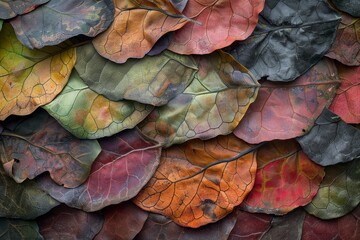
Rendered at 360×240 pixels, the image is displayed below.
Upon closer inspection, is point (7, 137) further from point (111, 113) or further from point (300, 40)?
point (300, 40)

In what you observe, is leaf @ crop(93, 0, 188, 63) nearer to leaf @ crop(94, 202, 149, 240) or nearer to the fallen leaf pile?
the fallen leaf pile

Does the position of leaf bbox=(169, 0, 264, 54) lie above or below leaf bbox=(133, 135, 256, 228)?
above

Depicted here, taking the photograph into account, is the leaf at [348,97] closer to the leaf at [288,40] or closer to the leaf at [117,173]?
the leaf at [288,40]

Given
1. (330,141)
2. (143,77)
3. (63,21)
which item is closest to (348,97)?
(330,141)

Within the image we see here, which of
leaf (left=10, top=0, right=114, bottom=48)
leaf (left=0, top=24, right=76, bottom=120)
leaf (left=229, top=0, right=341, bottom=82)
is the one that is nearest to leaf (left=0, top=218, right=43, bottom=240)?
leaf (left=0, top=24, right=76, bottom=120)

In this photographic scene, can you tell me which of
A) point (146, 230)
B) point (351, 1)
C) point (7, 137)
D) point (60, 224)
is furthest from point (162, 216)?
point (351, 1)

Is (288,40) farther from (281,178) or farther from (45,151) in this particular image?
(45,151)

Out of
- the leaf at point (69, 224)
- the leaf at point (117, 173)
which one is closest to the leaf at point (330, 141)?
the leaf at point (117, 173)
